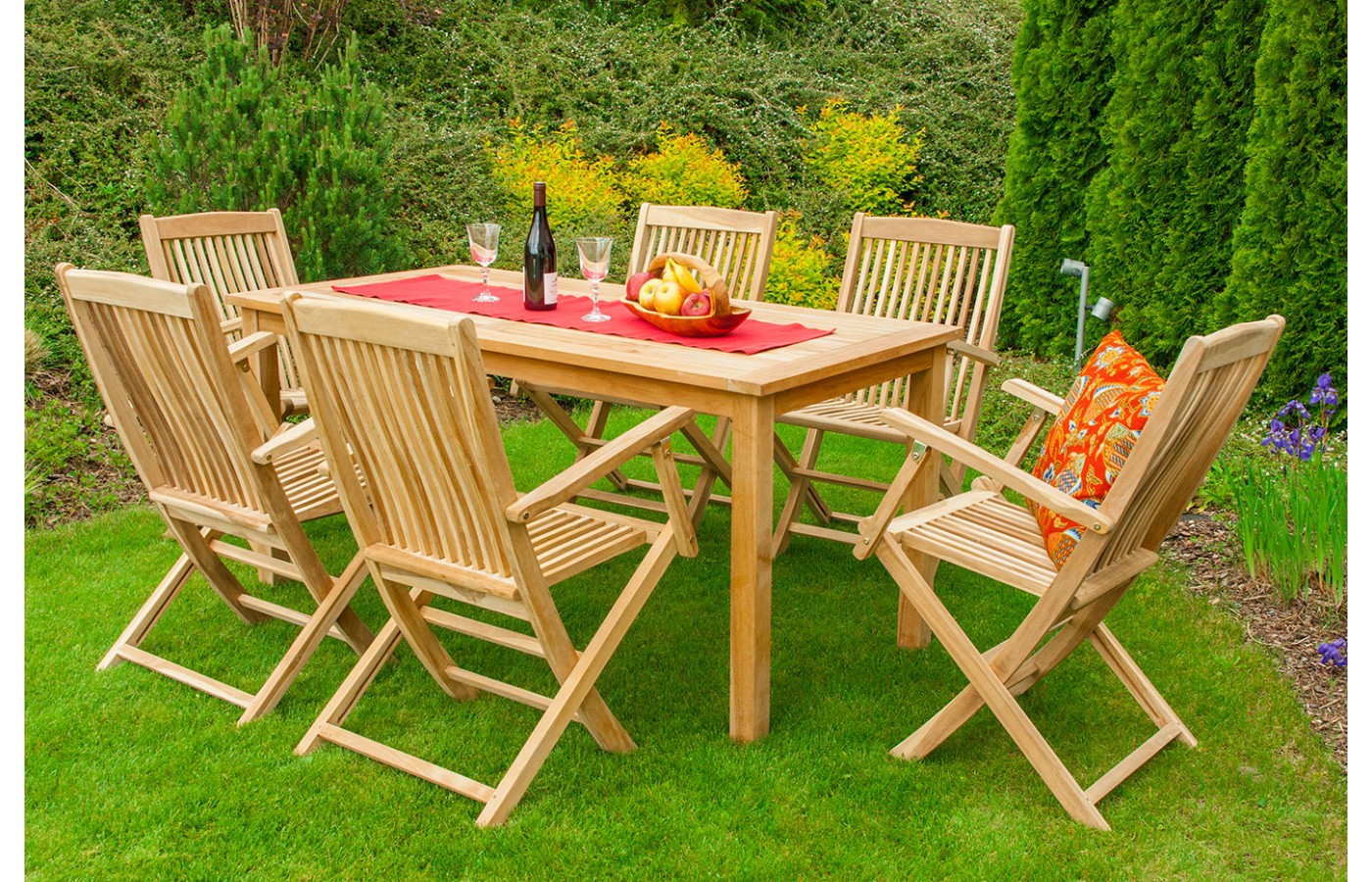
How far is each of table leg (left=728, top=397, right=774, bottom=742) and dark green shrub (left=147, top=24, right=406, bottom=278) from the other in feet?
10.8

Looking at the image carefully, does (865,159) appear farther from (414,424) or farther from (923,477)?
(414,424)

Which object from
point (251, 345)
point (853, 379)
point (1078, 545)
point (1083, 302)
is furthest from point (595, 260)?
point (1083, 302)

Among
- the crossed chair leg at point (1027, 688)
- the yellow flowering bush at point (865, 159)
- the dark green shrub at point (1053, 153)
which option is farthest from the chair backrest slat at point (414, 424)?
the yellow flowering bush at point (865, 159)

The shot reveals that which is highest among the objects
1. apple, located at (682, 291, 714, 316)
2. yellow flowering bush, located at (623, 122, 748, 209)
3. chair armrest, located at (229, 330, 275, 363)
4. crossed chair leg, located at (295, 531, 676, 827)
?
apple, located at (682, 291, 714, 316)

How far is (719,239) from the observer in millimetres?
4746

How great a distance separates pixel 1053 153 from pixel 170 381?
5.20 m

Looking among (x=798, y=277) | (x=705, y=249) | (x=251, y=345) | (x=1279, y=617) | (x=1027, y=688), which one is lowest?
(x=798, y=277)

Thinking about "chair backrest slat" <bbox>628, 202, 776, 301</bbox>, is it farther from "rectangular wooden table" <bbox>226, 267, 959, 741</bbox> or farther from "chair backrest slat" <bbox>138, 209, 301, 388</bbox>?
"chair backrest slat" <bbox>138, 209, 301, 388</bbox>

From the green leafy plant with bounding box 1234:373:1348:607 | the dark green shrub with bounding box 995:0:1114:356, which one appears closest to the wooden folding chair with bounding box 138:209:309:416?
the green leafy plant with bounding box 1234:373:1348:607

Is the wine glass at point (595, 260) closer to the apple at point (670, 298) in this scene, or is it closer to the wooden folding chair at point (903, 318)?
the apple at point (670, 298)

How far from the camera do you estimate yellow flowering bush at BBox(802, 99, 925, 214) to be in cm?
844

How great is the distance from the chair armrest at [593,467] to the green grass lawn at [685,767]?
0.75 meters

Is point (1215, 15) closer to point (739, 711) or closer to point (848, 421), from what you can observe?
point (848, 421)

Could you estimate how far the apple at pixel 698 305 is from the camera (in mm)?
3375
